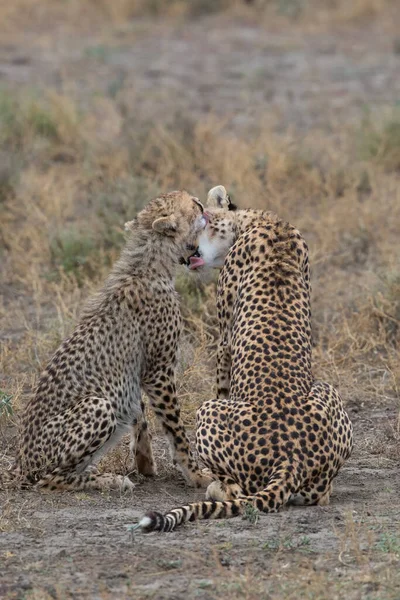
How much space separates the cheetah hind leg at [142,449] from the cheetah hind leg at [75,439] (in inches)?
16.2

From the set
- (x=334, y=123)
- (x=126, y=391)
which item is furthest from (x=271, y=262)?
(x=334, y=123)

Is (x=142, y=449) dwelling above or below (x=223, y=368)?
below

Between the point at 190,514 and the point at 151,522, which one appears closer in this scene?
the point at 151,522

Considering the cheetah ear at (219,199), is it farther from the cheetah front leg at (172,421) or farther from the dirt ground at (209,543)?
the dirt ground at (209,543)

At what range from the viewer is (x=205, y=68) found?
1625 centimetres

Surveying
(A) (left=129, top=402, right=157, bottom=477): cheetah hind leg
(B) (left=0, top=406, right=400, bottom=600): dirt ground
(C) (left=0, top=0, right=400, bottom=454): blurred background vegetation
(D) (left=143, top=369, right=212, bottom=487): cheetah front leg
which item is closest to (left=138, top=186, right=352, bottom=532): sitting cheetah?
(B) (left=0, top=406, right=400, bottom=600): dirt ground

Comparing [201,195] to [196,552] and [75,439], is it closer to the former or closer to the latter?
[75,439]

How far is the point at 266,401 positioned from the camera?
18.3ft

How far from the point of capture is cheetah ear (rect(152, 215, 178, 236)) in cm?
631

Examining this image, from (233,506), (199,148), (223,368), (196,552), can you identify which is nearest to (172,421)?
(223,368)

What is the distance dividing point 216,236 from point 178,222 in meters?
0.20

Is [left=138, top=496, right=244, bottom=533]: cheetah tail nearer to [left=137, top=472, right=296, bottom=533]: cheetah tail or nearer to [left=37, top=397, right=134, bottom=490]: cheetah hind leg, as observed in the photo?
[left=137, top=472, right=296, bottom=533]: cheetah tail

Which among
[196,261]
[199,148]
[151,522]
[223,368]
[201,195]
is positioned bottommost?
[151,522]

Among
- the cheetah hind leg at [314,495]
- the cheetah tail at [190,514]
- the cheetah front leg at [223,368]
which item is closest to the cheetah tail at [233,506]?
the cheetah tail at [190,514]
